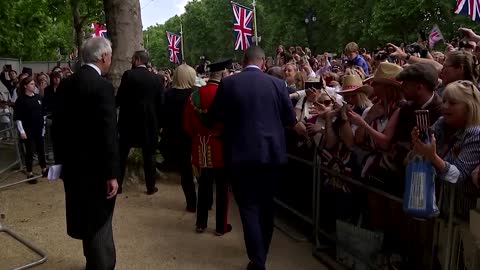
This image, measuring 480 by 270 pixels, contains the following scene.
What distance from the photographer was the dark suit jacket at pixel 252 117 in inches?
175

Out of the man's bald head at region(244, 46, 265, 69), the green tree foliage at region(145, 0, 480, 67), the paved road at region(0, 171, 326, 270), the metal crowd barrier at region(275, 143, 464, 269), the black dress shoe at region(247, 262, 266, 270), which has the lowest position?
the paved road at region(0, 171, 326, 270)

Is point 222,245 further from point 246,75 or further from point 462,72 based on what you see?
point 462,72

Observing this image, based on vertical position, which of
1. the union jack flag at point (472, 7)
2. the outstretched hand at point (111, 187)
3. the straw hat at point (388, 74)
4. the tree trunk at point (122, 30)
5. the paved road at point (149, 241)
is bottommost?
the paved road at point (149, 241)

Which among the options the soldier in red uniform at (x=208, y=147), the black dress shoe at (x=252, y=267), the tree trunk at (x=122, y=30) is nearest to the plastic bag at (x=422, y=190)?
the black dress shoe at (x=252, y=267)

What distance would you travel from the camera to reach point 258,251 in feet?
14.6

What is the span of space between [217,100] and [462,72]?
6.55 feet

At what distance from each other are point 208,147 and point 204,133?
0.54ft

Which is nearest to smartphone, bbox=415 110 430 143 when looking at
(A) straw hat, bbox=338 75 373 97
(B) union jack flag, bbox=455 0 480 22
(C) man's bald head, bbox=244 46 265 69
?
(A) straw hat, bbox=338 75 373 97

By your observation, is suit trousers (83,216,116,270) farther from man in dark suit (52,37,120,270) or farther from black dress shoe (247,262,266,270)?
black dress shoe (247,262,266,270)

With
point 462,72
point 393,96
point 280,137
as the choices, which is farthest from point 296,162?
point 462,72

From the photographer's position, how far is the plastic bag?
312 cm

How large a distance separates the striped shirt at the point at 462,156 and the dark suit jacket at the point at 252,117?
152cm

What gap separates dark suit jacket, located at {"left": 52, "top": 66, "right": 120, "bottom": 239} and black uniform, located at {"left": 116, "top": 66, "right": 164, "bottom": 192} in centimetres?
304

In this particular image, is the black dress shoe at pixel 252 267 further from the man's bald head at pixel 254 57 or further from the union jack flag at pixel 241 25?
the union jack flag at pixel 241 25
